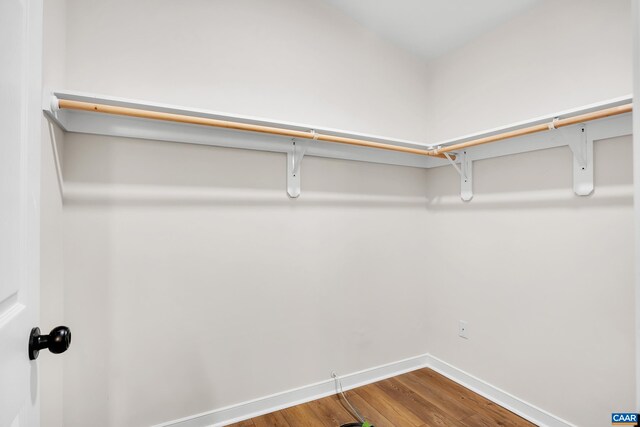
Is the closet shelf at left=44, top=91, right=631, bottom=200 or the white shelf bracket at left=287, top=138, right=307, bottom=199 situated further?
the white shelf bracket at left=287, top=138, right=307, bottom=199

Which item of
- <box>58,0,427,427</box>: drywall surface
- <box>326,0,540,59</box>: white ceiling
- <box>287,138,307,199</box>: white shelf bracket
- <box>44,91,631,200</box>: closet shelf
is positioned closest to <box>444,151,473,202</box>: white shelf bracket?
<box>44,91,631,200</box>: closet shelf

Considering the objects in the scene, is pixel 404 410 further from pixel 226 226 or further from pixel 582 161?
pixel 582 161

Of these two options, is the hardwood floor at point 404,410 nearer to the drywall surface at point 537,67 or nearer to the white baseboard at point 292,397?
the white baseboard at point 292,397

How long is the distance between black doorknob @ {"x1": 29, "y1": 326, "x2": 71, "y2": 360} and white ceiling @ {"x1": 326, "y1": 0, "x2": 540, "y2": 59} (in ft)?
6.86

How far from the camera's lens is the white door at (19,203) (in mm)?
507

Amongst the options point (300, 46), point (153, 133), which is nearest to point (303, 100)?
point (300, 46)

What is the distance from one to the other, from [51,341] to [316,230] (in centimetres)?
137

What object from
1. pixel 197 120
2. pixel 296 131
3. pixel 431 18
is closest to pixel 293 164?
pixel 296 131

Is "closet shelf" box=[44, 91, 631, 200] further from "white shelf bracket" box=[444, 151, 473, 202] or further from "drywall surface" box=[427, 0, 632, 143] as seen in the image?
"drywall surface" box=[427, 0, 632, 143]

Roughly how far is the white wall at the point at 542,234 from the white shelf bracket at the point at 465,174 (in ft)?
0.15

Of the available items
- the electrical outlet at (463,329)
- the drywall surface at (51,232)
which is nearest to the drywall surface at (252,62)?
the drywall surface at (51,232)

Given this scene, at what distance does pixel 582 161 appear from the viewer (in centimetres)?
147

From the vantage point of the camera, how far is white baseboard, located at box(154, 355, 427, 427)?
156cm

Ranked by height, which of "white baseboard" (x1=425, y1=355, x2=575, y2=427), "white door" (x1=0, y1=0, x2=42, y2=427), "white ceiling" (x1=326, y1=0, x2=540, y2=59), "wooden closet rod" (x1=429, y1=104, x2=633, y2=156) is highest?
"white ceiling" (x1=326, y1=0, x2=540, y2=59)
